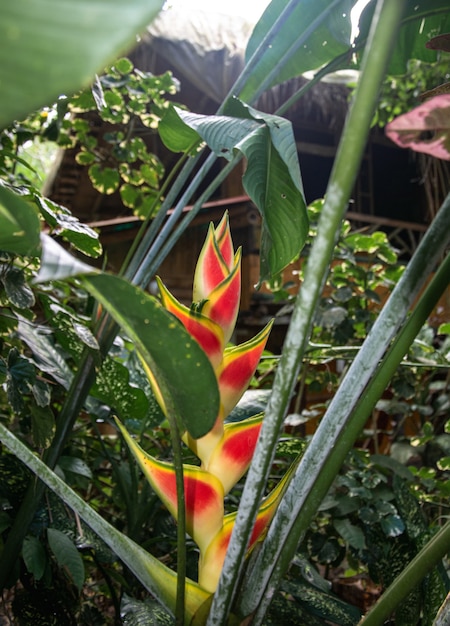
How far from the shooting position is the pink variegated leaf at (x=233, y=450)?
23.0 inches

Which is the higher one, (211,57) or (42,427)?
(211,57)

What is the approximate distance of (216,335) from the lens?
588 millimetres

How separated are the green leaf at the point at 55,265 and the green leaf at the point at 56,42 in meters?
0.09

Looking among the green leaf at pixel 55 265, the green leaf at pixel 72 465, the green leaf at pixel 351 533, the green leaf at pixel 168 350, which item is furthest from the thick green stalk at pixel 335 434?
the green leaf at pixel 351 533

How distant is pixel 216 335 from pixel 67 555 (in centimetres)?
42

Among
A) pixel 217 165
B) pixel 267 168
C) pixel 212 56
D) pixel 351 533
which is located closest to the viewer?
pixel 267 168

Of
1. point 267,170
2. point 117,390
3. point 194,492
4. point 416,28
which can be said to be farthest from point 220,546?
point 416,28

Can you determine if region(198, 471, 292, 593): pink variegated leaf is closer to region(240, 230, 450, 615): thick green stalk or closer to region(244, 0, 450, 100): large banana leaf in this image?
region(240, 230, 450, 615): thick green stalk

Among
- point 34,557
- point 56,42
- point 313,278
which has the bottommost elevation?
point 34,557

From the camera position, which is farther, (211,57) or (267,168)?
(211,57)

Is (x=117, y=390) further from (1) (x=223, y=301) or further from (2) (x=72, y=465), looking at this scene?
(1) (x=223, y=301)

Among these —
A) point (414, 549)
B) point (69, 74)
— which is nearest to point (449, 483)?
point (414, 549)

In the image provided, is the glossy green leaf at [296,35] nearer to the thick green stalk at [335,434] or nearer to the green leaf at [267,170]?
the green leaf at [267,170]

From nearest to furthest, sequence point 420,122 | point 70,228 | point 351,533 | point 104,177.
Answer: point 420,122, point 70,228, point 351,533, point 104,177
